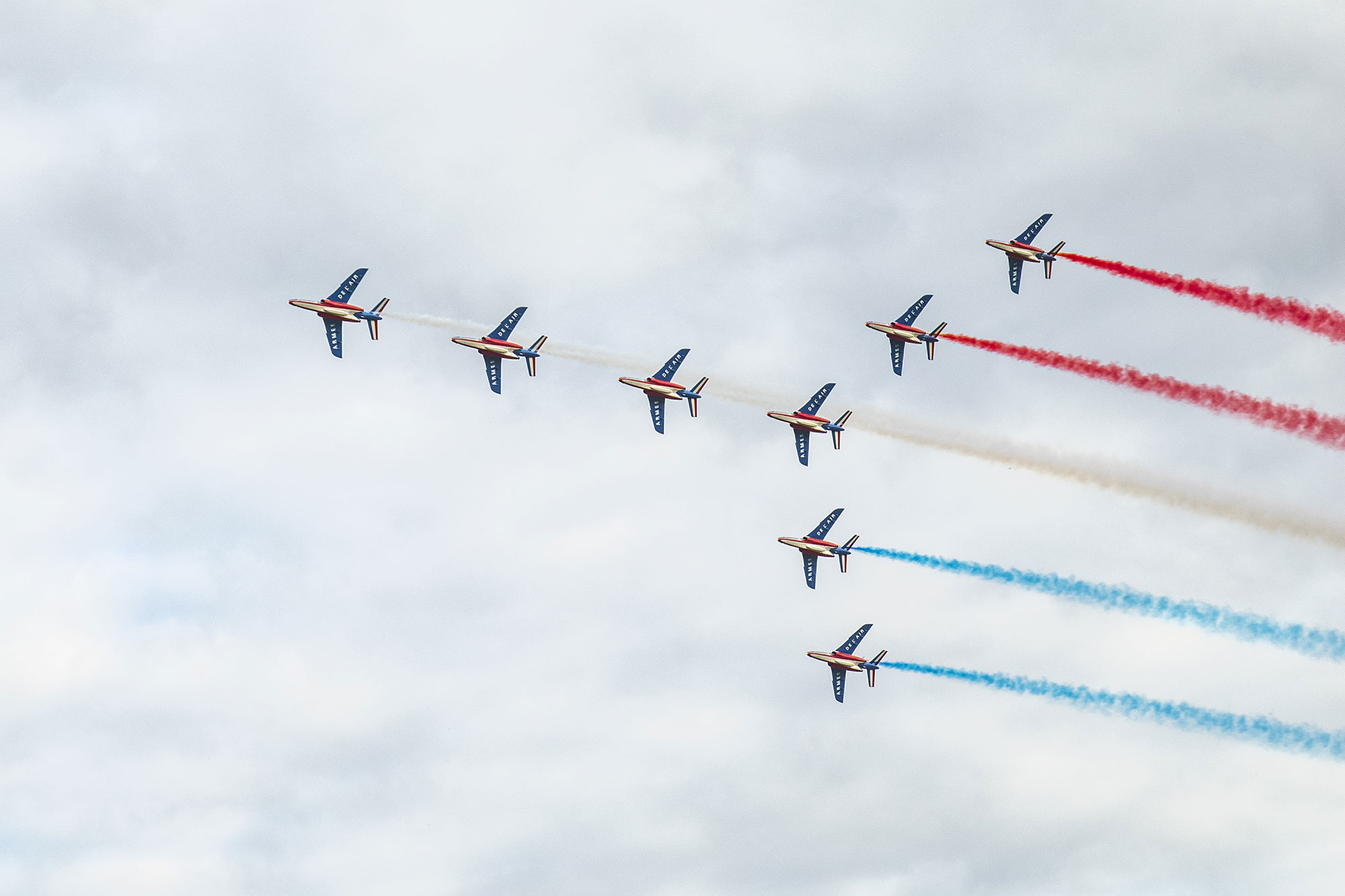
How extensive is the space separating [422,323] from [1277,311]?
2278 inches

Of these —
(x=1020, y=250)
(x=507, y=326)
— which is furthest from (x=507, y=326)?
(x=1020, y=250)

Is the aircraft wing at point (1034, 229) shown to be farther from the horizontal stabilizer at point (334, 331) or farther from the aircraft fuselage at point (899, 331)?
the horizontal stabilizer at point (334, 331)

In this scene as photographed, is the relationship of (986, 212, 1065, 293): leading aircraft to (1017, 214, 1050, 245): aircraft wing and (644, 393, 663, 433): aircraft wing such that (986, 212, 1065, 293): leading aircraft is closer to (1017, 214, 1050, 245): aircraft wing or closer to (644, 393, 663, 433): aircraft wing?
(1017, 214, 1050, 245): aircraft wing

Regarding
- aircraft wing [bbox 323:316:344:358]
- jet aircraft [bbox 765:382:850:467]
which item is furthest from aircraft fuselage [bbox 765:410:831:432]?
aircraft wing [bbox 323:316:344:358]

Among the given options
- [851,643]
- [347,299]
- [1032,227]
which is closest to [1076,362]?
[1032,227]

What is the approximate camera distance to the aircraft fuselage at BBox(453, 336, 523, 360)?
11656 centimetres

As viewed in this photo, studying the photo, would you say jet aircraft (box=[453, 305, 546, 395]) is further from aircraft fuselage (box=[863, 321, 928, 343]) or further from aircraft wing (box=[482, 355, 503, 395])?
aircraft fuselage (box=[863, 321, 928, 343])

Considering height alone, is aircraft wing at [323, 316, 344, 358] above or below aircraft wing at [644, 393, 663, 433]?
above

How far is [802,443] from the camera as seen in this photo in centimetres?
12288

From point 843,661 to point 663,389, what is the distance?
96.2 ft

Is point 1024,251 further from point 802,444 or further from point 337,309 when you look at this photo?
point 337,309

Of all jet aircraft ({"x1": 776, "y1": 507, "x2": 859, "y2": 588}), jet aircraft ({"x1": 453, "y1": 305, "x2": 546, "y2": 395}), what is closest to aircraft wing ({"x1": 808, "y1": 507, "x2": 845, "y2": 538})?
jet aircraft ({"x1": 776, "y1": 507, "x2": 859, "y2": 588})

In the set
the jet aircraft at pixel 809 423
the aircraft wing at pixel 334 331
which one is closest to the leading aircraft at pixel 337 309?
the aircraft wing at pixel 334 331

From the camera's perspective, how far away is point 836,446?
123 metres
